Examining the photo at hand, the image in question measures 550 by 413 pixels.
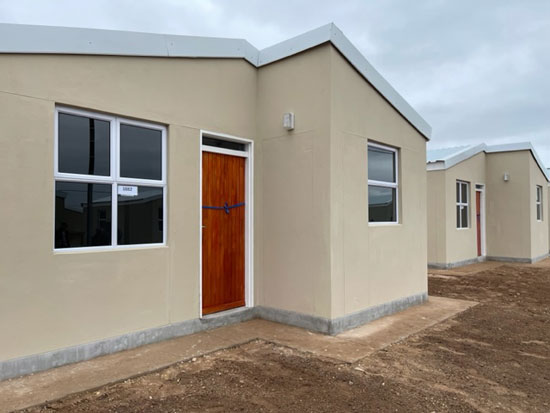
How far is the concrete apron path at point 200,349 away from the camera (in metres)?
3.00

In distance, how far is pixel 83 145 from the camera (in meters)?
3.73

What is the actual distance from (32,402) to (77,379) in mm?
435

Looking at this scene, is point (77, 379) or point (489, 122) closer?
point (77, 379)

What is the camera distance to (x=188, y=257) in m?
4.51

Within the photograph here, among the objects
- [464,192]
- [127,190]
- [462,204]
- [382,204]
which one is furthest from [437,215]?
[127,190]

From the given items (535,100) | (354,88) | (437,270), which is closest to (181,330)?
(354,88)

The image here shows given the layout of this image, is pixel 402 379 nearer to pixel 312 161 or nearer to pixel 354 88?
pixel 312 161

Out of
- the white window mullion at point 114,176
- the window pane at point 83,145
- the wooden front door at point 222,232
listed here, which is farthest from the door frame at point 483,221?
the window pane at point 83,145

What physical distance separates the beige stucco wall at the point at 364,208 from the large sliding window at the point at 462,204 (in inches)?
216

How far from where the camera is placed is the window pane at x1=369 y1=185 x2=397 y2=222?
5504 millimetres

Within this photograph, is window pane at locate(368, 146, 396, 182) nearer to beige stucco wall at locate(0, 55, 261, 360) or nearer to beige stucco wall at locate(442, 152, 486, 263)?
beige stucco wall at locate(0, 55, 261, 360)

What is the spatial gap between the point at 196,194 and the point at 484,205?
11.2 m

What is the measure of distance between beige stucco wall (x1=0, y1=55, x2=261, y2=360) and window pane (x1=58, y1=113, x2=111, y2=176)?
15 cm

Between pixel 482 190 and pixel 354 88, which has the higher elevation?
pixel 354 88
